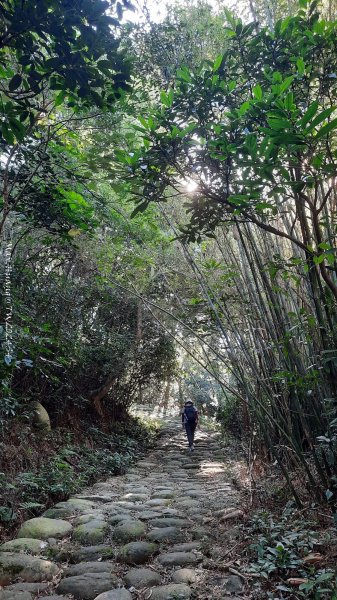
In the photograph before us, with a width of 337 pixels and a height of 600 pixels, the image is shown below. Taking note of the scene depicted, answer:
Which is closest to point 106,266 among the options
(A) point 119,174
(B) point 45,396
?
(B) point 45,396

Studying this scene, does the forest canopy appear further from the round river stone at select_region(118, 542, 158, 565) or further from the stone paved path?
the round river stone at select_region(118, 542, 158, 565)

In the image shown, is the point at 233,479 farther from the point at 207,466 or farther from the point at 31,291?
the point at 31,291

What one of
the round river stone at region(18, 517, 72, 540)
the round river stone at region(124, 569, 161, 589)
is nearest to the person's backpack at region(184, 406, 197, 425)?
the round river stone at region(18, 517, 72, 540)

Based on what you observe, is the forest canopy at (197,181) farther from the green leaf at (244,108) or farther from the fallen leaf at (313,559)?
the fallen leaf at (313,559)

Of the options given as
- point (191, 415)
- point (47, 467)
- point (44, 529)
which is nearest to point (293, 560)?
point (44, 529)

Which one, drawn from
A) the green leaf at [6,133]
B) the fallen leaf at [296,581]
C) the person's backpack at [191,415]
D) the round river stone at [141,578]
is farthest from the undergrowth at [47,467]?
the green leaf at [6,133]

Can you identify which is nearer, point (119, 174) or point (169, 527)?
point (119, 174)

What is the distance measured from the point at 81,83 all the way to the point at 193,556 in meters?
2.50

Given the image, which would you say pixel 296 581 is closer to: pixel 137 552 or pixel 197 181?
pixel 137 552

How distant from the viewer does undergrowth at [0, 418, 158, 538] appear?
3004 mm

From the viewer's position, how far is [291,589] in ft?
5.73

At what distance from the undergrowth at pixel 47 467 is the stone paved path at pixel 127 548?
0.14 meters

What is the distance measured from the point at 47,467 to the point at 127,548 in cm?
168

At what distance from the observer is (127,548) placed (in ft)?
7.97
